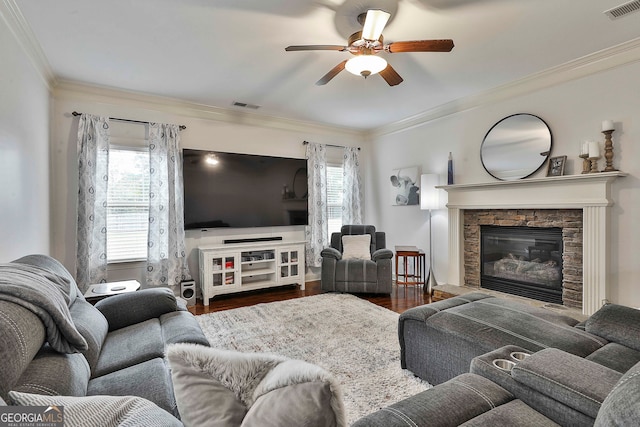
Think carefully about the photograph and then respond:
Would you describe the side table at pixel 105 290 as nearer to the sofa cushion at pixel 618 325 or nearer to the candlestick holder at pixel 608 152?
the sofa cushion at pixel 618 325

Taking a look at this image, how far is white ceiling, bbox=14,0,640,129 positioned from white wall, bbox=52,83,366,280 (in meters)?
0.23

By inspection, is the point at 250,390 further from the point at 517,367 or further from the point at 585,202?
the point at 585,202

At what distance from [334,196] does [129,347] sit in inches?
164

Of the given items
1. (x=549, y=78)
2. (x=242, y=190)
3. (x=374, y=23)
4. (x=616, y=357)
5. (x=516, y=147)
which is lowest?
(x=616, y=357)

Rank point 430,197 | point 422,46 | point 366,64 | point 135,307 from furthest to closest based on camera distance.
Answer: point 430,197 → point 366,64 → point 422,46 → point 135,307

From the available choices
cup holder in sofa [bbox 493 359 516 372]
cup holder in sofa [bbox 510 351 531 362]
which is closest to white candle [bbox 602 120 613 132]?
cup holder in sofa [bbox 510 351 531 362]

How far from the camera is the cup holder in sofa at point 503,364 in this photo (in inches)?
50.4

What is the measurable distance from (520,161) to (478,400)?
3.28 meters

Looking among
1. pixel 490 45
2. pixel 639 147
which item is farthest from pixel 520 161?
pixel 490 45

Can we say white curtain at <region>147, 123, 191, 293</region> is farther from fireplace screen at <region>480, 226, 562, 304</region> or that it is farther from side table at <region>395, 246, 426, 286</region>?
fireplace screen at <region>480, 226, 562, 304</region>

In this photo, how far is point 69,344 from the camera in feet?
4.06

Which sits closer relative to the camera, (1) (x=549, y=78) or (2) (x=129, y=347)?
(2) (x=129, y=347)

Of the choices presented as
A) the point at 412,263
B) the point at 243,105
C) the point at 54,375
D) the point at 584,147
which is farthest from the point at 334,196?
the point at 54,375

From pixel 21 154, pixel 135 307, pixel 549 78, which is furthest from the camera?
pixel 549 78
